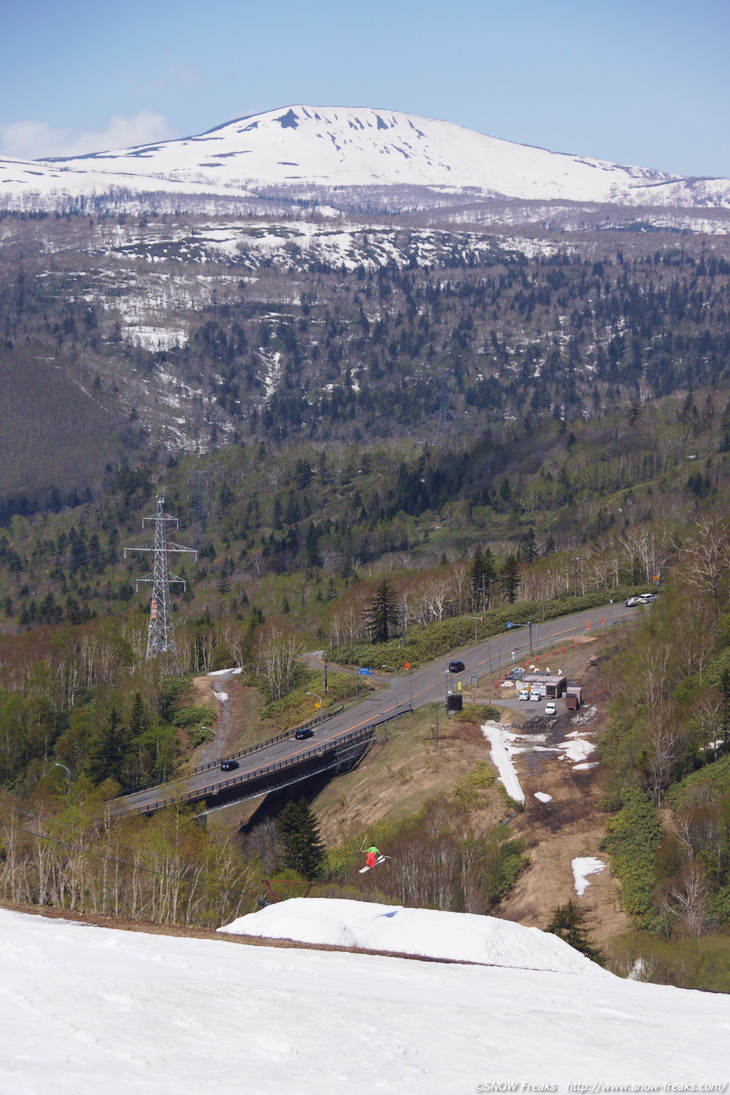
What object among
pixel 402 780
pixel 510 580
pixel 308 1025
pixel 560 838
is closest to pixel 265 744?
pixel 402 780

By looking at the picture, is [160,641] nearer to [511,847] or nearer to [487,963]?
[511,847]

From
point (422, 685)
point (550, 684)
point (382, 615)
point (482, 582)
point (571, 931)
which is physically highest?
point (571, 931)

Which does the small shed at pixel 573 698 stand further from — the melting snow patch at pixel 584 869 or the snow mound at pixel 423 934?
the snow mound at pixel 423 934

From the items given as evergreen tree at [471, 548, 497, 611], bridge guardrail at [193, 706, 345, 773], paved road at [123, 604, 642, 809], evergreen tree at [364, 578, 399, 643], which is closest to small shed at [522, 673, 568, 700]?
paved road at [123, 604, 642, 809]

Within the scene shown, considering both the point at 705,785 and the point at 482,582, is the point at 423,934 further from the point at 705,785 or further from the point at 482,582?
the point at 482,582

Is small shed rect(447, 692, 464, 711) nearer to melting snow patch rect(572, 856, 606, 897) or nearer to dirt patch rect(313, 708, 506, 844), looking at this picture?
dirt patch rect(313, 708, 506, 844)

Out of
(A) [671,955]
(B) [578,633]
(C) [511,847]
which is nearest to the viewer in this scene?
(A) [671,955]

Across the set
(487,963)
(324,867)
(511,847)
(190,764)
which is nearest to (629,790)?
(511,847)
